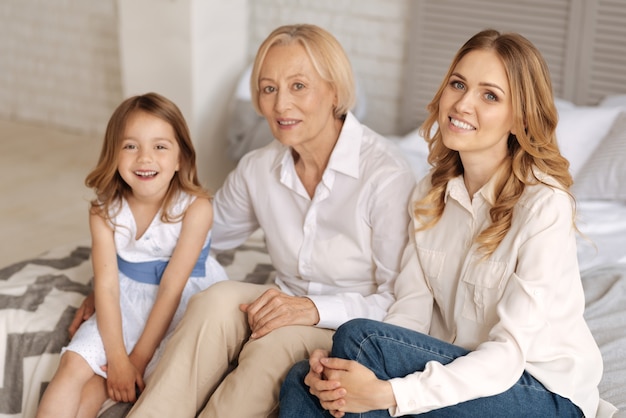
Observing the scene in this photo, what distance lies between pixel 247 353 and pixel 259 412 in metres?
0.12

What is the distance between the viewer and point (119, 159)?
7.34 feet

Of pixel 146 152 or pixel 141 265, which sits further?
pixel 141 265

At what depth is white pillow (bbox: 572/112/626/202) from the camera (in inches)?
117

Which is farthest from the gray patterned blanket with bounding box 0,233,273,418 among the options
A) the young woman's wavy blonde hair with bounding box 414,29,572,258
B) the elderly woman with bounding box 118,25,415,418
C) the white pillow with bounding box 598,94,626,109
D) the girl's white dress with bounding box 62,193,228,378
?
the white pillow with bounding box 598,94,626,109

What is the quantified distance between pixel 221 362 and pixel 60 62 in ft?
11.2

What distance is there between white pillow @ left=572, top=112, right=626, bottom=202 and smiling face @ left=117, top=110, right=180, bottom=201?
4.50 ft

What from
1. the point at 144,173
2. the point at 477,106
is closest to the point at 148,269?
the point at 144,173

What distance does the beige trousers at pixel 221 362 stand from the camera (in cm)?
193

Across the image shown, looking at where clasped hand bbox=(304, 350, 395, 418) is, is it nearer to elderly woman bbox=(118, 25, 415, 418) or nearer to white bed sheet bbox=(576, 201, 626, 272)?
elderly woman bbox=(118, 25, 415, 418)

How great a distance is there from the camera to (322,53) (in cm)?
216

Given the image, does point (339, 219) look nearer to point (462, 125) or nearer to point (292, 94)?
point (292, 94)

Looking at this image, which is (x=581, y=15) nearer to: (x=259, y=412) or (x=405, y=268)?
(x=405, y=268)

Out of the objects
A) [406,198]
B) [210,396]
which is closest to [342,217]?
[406,198]

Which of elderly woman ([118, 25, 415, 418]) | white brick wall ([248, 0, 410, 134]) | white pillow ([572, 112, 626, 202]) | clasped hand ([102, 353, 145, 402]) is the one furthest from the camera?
white brick wall ([248, 0, 410, 134])
